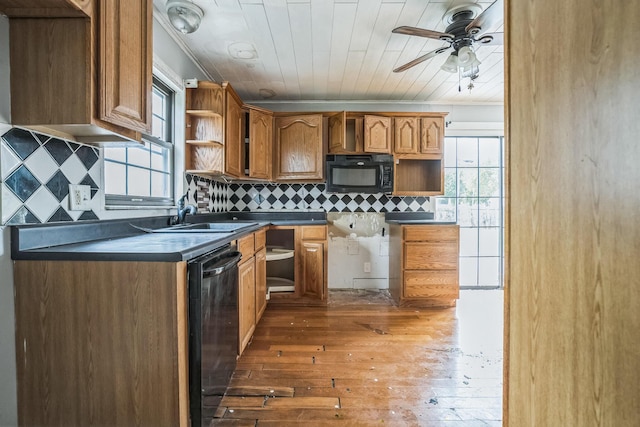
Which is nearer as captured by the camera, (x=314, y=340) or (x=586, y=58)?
(x=586, y=58)

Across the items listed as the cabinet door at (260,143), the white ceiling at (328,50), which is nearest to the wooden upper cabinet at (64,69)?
the white ceiling at (328,50)

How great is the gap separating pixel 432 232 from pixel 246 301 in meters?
1.95

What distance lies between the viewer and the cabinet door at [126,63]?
112cm

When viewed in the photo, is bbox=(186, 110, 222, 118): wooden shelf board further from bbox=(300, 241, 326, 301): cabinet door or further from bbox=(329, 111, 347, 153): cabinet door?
bbox=(300, 241, 326, 301): cabinet door

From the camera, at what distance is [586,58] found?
2.18 ft

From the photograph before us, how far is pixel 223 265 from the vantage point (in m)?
1.50

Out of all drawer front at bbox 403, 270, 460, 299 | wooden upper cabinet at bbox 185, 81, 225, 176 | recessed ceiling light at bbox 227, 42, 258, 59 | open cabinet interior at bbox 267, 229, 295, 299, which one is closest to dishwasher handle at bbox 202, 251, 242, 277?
wooden upper cabinet at bbox 185, 81, 225, 176

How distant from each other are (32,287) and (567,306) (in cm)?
170

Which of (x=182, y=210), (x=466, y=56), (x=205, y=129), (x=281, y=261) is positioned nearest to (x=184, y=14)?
(x=205, y=129)

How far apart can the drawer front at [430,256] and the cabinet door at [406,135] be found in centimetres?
105

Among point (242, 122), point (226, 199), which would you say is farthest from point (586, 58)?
point (226, 199)

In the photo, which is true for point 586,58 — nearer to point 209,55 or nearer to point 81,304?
point 81,304

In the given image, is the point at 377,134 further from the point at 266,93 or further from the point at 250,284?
the point at 250,284

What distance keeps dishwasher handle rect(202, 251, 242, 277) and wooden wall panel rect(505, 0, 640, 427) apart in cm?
116
